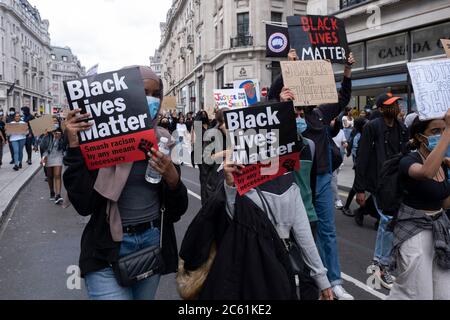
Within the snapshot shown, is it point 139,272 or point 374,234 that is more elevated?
point 139,272

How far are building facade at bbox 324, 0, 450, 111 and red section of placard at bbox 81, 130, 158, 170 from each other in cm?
1453

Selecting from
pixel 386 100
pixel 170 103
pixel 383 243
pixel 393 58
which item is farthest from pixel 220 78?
pixel 383 243

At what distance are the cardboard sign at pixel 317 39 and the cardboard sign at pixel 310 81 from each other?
87 cm

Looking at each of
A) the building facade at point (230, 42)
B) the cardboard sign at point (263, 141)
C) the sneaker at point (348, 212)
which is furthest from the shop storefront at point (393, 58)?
the building facade at point (230, 42)

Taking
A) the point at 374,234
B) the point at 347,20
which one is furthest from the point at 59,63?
the point at 374,234

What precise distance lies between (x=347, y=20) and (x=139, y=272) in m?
19.0

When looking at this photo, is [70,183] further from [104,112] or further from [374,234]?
[374,234]

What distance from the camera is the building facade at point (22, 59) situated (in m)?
69.1

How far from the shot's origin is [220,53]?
38.7 m

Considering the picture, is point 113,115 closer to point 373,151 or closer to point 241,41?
point 373,151
